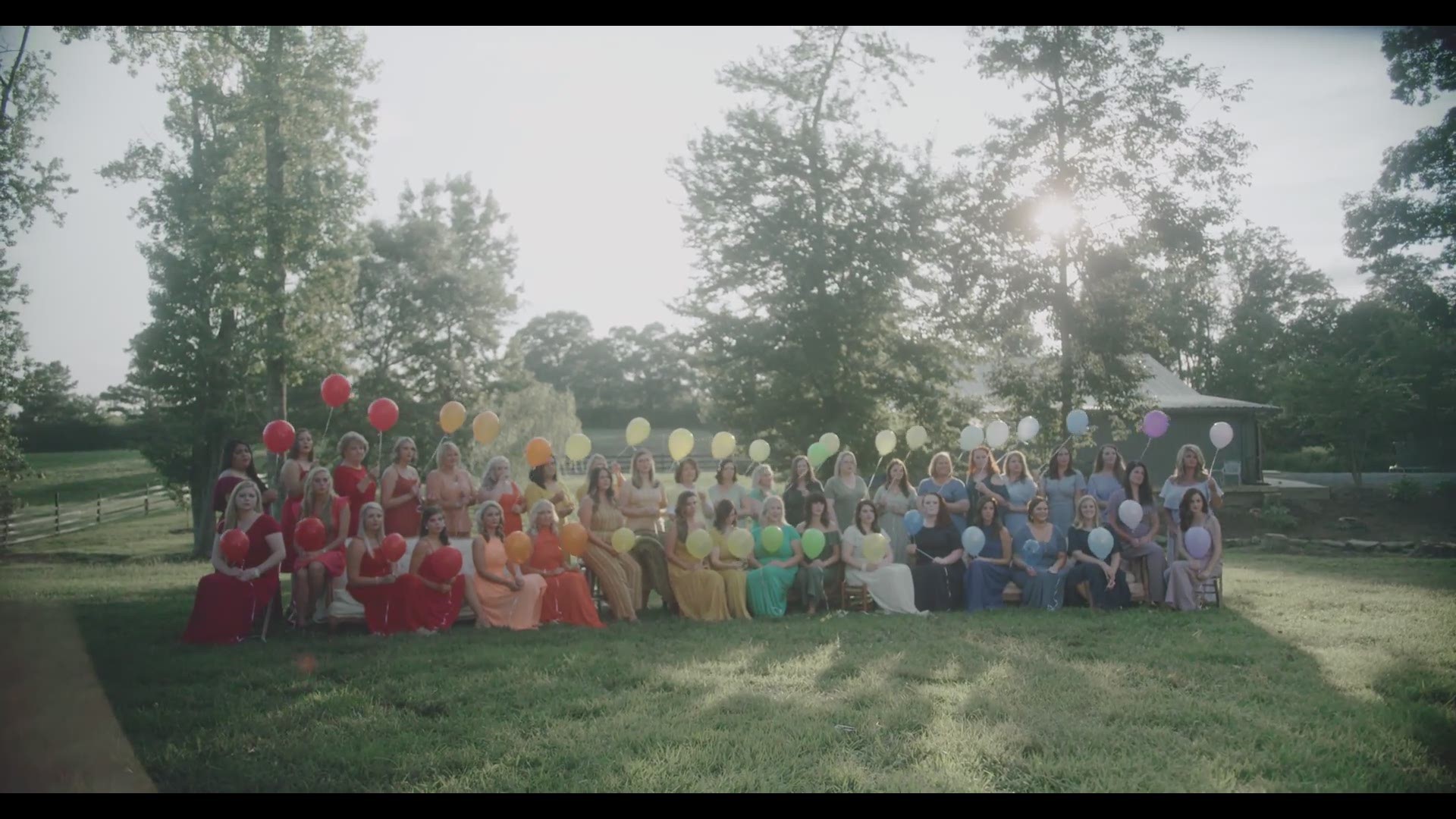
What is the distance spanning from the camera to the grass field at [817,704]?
3.93m

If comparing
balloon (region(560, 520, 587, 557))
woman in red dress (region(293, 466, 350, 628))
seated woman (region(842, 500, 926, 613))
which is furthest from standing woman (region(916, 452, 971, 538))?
woman in red dress (region(293, 466, 350, 628))

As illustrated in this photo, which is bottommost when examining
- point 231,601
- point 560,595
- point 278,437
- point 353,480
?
point 560,595

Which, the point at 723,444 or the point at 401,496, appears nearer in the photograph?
the point at 401,496

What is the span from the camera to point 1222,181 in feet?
46.0

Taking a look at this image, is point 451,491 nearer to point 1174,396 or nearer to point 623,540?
point 623,540

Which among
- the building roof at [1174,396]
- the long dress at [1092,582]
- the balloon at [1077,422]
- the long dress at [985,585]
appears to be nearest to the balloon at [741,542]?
the long dress at [985,585]

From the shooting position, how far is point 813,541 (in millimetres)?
8156

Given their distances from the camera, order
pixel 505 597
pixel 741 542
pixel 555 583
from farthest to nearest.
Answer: pixel 741 542, pixel 555 583, pixel 505 597

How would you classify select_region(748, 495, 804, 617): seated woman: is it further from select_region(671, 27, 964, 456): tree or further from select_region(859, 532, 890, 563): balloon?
select_region(671, 27, 964, 456): tree

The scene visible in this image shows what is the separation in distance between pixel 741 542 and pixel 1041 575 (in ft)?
9.82

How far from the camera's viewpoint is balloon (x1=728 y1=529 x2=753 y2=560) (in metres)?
7.95

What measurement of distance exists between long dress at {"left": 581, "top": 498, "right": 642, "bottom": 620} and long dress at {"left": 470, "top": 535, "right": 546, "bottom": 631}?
0.65m

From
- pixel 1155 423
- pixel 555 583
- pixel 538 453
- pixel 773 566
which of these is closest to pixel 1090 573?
pixel 1155 423
